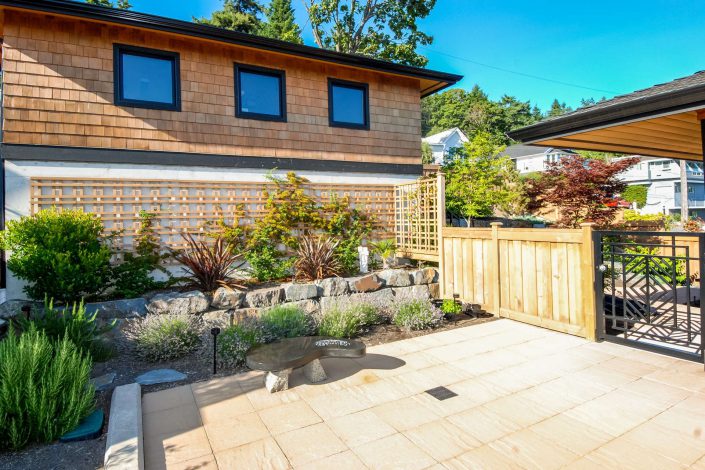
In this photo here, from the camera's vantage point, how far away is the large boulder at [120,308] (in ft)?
17.7

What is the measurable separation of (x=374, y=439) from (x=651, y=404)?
7.54 feet

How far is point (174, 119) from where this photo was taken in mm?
7441

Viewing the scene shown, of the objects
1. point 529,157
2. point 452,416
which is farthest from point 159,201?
point 529,157

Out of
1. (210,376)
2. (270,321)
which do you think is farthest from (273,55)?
(210,376)

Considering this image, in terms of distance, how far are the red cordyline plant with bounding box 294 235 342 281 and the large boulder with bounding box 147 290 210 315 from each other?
1.70 metres

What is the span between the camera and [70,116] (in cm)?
670

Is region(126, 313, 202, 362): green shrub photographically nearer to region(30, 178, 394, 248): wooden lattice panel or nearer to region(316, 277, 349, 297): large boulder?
region(316, 277, 349, 297): large boulder

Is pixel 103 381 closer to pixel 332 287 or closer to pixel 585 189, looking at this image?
pixel 332 287

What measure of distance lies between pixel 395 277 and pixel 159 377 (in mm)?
4209

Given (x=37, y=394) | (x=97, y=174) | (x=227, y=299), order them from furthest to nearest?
1. (x=97, y=174)
2. (x=227, y=299)
3. (x=37, y=394)

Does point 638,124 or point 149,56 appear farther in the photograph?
point 149,56

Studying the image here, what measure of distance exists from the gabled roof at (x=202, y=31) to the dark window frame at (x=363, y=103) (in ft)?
1.38

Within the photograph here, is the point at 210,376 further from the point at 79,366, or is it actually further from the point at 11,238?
the point at 11,238

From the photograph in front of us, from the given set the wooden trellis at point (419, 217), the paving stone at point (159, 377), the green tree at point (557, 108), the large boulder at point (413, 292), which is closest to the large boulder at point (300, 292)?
the large boulder at point (413, 292)
